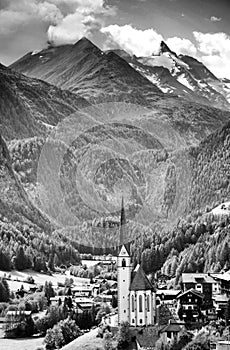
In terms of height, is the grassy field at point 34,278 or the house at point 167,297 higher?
the grassy field at point 34,278

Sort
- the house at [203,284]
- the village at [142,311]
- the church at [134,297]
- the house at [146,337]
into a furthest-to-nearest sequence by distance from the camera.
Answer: the house at [203,284] < the church at [134,297] < the village at [142,311] < the house at [146,337]

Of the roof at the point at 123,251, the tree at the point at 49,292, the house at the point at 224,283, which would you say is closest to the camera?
the roof at the point at 123,251

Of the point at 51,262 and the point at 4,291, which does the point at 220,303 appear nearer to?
the point at 4,291

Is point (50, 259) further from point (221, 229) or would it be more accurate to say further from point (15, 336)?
point (15, 336)

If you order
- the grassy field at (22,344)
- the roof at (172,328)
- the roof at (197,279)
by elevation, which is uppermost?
the roof at (197,279)

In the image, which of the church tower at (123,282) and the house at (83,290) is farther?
the house at (83,290)

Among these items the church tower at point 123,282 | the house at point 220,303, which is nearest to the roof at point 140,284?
the church tower at point 123,282

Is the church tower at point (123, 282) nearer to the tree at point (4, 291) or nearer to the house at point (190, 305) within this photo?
the house at point (190, 305)

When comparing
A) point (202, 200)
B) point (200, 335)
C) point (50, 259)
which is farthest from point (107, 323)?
point (202, 200)
